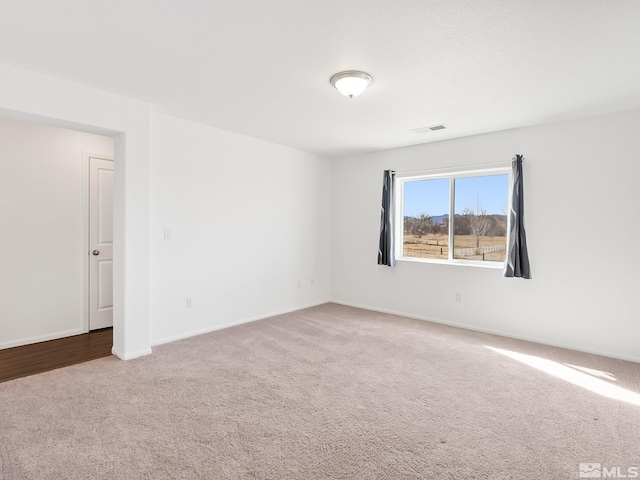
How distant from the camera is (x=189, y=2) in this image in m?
1.88

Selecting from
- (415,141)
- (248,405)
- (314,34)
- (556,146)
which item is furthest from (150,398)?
(556,146)

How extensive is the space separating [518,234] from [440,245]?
1139 millimetres

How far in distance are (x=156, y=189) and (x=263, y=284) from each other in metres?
1.94

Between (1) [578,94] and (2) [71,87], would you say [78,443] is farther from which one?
(1) [578,94]

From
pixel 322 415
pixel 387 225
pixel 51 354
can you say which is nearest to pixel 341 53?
pixel 322 415

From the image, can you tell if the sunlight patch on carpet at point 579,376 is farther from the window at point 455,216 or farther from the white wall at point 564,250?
the window at point 455,216

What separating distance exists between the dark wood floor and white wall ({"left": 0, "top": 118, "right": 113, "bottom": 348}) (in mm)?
199

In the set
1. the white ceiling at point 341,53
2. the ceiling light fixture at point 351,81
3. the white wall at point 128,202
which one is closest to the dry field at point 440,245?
the white ceiling at point 341,53

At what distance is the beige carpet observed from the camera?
74.4 inches

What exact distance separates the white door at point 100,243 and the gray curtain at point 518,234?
5037mm

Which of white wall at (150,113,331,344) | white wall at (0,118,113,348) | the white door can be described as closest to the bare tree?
white wall at (150,113,331,344)

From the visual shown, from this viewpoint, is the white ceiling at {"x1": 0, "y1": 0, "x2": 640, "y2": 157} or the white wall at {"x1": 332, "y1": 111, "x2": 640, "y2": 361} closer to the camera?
the white ceiling at {"x1": 0, "y1": 0, "x2": 640, "y2": 157}

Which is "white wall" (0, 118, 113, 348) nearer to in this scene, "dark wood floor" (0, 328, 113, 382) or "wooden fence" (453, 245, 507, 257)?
"dark wood floor" (0, 328, 113, 382)

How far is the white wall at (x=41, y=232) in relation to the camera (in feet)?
12.1
